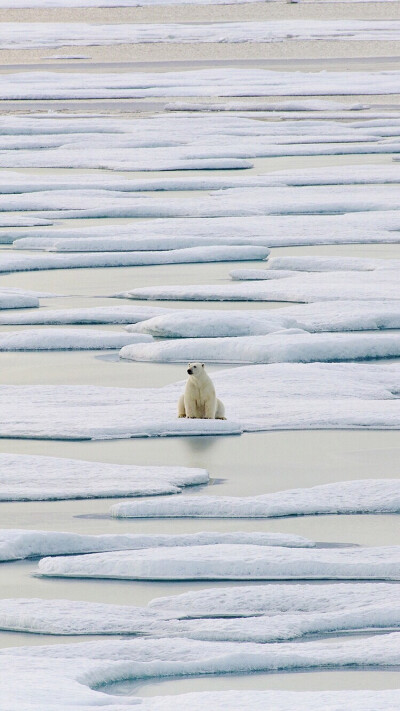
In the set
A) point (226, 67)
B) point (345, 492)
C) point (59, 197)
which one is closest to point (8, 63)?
point (226, 67)

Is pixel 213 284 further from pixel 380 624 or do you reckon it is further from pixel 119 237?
pixel 380 624

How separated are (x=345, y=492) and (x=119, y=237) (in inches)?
236

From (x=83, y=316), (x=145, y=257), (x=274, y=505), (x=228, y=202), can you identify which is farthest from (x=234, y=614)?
(x=228, y=202)

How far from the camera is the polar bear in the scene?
219 inches

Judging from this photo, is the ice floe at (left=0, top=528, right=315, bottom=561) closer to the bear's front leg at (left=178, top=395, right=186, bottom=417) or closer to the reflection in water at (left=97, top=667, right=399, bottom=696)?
the reflection in water at (left=97, top=667, right=399, bottom=696)

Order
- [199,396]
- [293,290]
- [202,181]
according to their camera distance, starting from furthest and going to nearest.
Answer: [202,181], [293,290], [199,396]

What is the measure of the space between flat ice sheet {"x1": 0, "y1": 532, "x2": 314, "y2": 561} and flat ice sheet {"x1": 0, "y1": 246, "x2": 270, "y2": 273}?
18.8 ft

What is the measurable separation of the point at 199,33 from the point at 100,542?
115ft

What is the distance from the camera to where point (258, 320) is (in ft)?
24.4

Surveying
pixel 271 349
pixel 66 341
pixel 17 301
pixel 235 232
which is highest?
pixel 235 232

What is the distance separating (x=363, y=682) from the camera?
126 inches

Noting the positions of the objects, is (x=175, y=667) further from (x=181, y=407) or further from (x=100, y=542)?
(x=181, y=407)

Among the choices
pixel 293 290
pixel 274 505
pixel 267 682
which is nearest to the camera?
pixel 267 682

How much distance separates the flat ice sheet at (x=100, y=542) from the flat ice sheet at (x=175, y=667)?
710 mm
